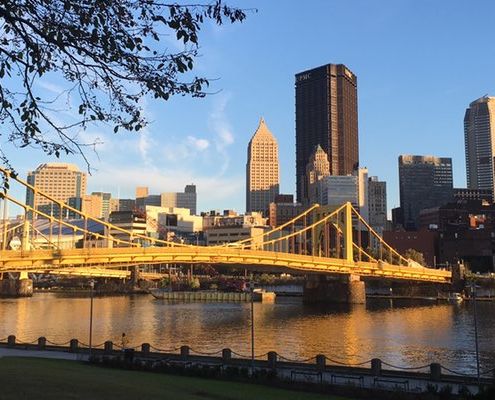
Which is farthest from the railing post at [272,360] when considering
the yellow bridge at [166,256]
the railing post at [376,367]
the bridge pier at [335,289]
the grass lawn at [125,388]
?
the bridge pier at [335,289]

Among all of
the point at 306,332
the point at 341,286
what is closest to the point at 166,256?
the point at 306,332

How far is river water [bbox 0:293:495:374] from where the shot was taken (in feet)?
141

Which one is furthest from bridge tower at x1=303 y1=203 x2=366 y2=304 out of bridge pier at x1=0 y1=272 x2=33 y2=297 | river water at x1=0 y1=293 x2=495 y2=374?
bridge pier at x1=0 y1=272 x2=33 y2=297

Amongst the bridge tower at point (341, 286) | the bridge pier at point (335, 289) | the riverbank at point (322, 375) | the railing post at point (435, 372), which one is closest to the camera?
the riverbank at point (322, 375)

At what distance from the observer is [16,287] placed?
143375mm

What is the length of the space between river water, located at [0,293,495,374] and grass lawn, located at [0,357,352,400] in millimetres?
18796

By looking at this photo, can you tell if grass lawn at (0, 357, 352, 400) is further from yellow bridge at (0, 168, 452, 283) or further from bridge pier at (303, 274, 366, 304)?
bridge pier at (303, 274, 366, 304)

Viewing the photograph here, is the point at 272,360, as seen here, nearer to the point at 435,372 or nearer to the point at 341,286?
the point at 435,372

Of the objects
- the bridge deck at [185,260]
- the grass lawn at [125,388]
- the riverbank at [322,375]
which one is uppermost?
the bridge deck at [185,260]

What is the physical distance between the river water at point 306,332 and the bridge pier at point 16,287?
64.0m

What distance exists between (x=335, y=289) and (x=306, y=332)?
50.8 m

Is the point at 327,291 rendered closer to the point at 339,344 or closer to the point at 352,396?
the point at 339,344

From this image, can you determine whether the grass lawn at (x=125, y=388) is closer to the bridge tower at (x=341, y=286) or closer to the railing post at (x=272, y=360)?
the railing post at (x=272, y=360)

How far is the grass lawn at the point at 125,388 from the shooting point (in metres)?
15.5
